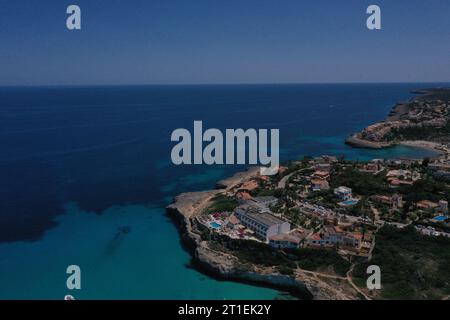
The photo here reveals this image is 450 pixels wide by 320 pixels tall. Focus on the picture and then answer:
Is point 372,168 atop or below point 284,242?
atop

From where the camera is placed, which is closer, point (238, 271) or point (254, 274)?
point (254, 274)

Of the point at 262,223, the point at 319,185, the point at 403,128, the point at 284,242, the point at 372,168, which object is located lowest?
the point at 284,242

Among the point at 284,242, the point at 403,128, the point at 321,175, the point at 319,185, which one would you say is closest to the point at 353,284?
the point at 284,242

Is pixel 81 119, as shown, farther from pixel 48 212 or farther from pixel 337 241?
pixel 337 241

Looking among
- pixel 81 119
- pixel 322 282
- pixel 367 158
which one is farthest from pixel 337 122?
pixel 322 282

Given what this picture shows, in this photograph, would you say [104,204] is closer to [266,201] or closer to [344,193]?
[266,201]

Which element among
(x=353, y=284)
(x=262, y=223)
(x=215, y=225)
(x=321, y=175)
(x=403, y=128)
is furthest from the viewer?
(x=403, y=128)

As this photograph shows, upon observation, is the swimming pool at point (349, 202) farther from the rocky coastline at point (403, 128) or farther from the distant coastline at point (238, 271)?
the rocky coastline at point (403, 128)

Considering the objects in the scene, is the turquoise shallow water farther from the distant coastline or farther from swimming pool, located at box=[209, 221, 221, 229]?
swimming pool, located at box=[209, 221, 221, 229]
